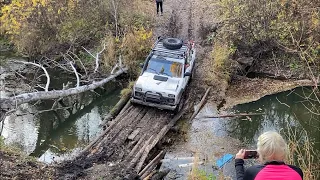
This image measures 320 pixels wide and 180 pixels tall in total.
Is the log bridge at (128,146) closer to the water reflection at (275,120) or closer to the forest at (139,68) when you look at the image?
the forest at (139,68)

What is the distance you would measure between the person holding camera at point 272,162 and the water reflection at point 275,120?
9.50 meters

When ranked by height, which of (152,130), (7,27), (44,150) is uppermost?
(7,27)

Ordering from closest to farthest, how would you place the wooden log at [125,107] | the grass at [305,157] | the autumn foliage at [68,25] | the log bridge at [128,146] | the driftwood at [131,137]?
the grass at [305,157], the log bridge at [128,146], the driftwood at [131,137], the wooden log at [125,107], the autumn foliage at [68,25]

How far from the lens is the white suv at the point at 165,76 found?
13.9 metres

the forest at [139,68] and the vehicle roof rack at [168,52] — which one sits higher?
the vehicle roof rack at [168,52]

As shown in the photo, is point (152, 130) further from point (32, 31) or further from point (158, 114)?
point (32, 31)

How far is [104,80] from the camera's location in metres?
17.2

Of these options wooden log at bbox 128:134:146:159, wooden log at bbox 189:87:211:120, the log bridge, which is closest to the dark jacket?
the log bridge

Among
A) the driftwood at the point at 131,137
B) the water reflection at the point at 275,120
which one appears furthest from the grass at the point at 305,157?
the driftwood at the point at 131,137

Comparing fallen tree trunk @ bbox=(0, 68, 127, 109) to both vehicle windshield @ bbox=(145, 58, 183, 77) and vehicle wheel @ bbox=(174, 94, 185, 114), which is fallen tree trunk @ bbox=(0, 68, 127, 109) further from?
vehicle wheel @ bbox=(174, 94, 185, 114)

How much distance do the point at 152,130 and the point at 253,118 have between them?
4.60 metres

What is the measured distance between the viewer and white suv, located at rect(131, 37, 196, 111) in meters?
13.9

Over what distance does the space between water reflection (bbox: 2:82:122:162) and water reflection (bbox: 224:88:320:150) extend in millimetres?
5401

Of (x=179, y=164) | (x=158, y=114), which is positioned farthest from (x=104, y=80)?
(x=179, y=164)
